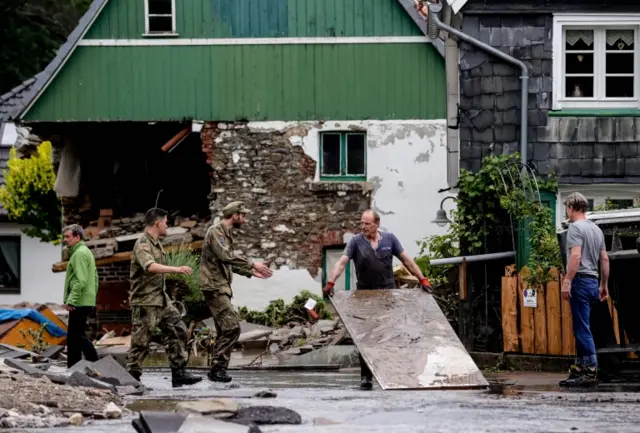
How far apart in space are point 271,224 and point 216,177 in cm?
138

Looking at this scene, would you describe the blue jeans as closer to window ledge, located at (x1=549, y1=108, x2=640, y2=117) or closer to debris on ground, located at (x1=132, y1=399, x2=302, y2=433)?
debris on ground, located at (x1=132, y1=399, x2=302, y2=433)

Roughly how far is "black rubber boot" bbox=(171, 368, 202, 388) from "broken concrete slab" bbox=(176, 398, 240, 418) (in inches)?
171

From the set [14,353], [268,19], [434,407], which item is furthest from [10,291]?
[434,407]

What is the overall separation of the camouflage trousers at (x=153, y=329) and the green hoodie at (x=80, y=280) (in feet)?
4.98

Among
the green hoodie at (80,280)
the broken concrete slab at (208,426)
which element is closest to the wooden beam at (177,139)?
the green hoodie at (80,280)

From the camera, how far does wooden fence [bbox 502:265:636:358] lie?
18188mm

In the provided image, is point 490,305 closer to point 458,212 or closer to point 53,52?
point 458,212

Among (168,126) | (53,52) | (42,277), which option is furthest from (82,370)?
(53,52)

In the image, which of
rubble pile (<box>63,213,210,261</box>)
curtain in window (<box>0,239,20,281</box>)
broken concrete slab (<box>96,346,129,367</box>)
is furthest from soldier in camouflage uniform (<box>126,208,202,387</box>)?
curtain in window (<box>0,239,20,281</box>)

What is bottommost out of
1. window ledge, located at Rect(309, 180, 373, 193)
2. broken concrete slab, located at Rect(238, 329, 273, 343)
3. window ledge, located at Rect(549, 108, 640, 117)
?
broken concrete slab, located at Rect(238, 329, 273, 343)

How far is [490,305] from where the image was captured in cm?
2005

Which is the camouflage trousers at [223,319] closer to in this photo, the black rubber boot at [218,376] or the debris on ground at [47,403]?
the black rubber boot at [218,376]

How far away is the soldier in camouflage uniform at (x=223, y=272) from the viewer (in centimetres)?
1688

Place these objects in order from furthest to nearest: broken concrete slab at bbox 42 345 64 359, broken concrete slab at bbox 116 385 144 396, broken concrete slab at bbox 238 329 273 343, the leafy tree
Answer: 1. the leafy tree
2. broken concrete slab at bbox 238 329 273 343
3. broken concrete slab at bbox 42 345 64 359
4. broken concrete slab at bbox 116 385 144 396
